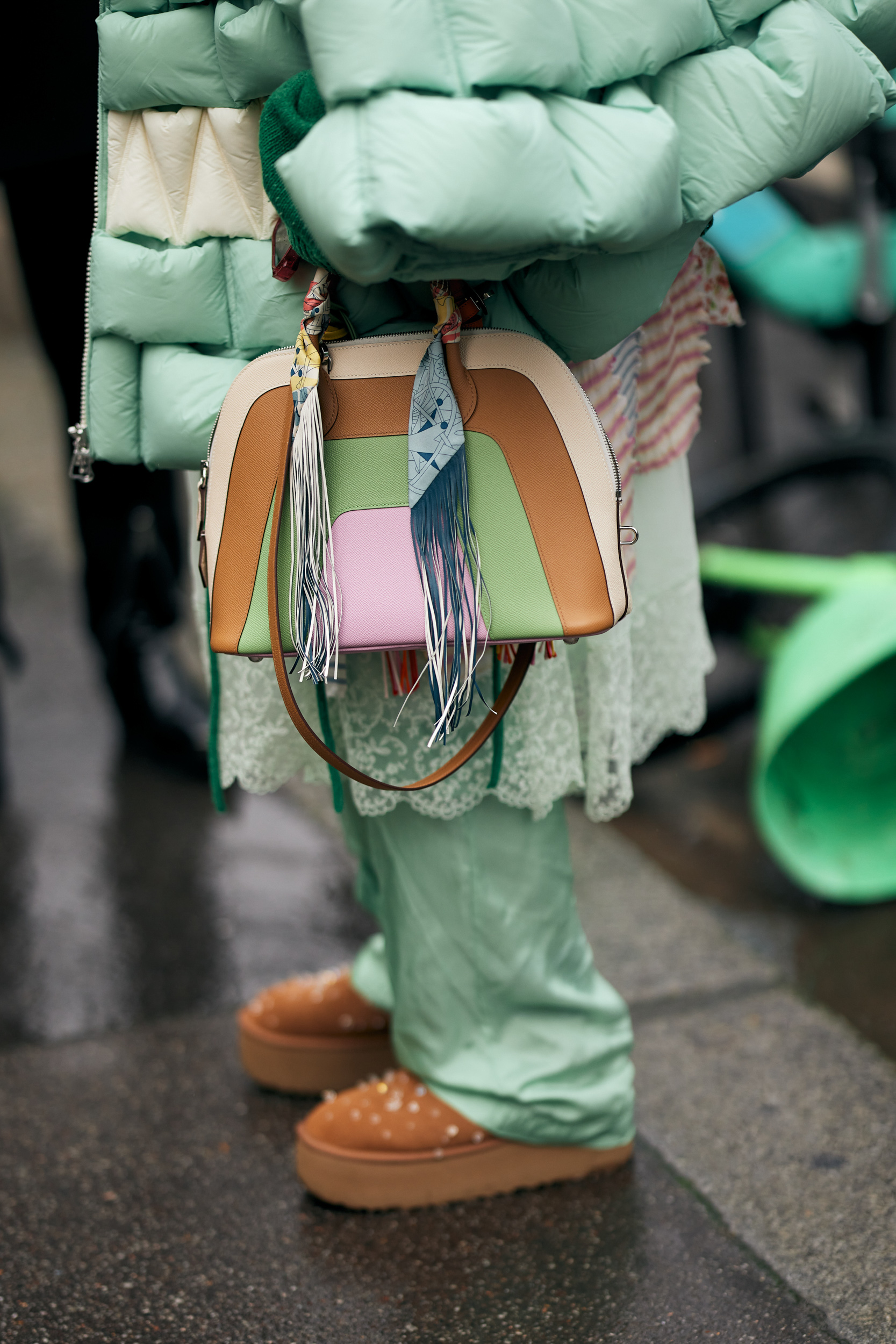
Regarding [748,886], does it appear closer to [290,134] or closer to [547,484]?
[547,484]

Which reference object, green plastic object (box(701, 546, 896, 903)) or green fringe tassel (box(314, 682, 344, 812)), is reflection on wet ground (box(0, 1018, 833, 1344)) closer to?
green fringe tassel (box(314, 682, 344, 812))

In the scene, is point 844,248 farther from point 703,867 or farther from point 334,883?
point 334,883

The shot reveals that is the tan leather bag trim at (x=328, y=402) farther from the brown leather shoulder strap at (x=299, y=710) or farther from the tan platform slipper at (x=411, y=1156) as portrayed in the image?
the tan platform slipper at (x=411, y=1156)

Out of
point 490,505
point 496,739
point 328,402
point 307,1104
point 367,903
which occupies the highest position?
point 328,402

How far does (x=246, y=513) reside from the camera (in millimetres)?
1240

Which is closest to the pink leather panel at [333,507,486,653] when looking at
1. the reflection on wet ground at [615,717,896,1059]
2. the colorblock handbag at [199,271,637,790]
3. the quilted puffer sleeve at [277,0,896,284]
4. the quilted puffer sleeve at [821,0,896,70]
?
the colorblock handbag at [199,271,637,790]

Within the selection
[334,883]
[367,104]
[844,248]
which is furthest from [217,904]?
[844,248]

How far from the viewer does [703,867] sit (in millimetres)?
2502

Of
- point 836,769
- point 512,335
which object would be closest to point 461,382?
point 512,335

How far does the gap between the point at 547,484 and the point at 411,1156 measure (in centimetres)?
85

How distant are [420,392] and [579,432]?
0.50 ft

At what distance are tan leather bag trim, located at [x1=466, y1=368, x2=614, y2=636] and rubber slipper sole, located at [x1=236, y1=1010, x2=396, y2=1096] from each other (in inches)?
35.2

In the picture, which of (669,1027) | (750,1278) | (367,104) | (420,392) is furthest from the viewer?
(669,1027)

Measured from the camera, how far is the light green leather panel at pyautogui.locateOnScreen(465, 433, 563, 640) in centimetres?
121
